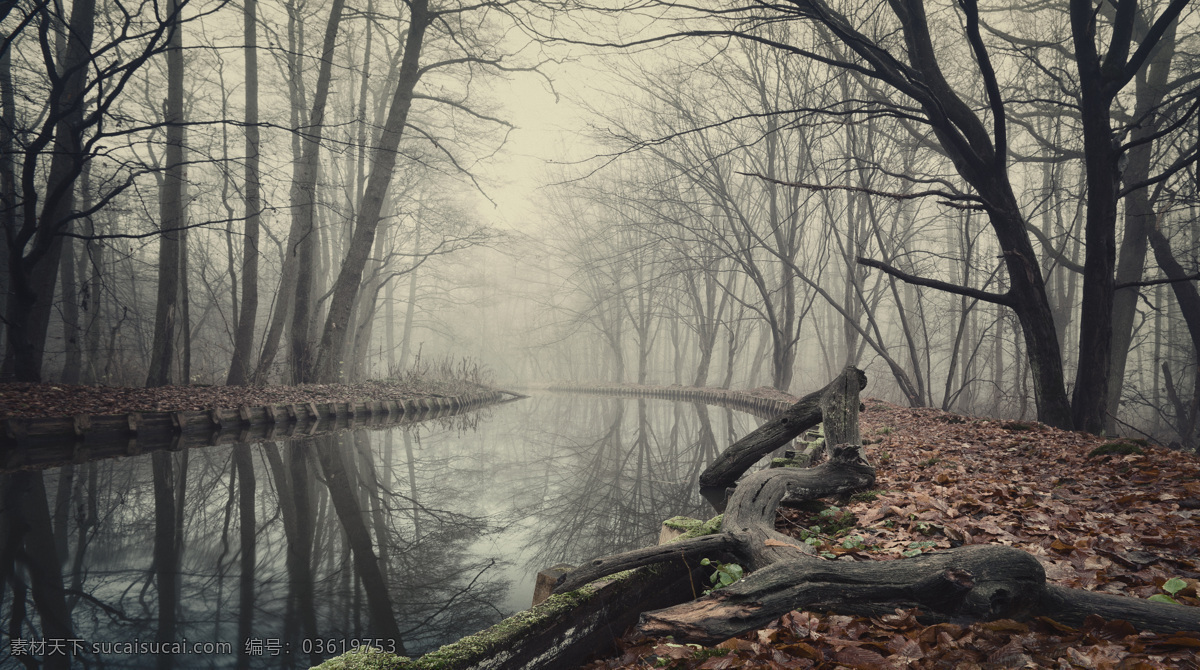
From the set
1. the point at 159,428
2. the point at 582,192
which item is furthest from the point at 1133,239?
the point at 582,192

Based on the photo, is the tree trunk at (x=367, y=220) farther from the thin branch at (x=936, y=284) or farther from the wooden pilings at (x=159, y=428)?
the thin branch at (x=936, y=284)

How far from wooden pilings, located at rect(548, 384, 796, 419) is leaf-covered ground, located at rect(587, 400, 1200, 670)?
5791 mm

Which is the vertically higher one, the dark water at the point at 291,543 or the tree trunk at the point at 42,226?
the tree trunk at the point at 42,226

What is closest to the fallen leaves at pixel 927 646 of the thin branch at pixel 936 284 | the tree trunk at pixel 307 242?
the thin branch at pixel 936 284

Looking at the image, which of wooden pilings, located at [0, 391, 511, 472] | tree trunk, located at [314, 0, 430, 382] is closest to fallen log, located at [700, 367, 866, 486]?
wooden pilings, located at [0, 391, 511, 472]

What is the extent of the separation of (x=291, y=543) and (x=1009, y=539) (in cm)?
455

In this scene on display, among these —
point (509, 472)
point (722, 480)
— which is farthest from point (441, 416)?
point (722, 480)

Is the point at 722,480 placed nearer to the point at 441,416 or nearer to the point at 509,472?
the point at 509,472

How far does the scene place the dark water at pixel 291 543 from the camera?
9.30 feet

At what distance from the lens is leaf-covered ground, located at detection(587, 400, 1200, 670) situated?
1637mm

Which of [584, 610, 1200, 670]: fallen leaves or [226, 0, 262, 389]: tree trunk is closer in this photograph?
[584, 610, 1200, 670]: fallen leaves

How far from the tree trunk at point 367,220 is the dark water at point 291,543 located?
16.3 ft

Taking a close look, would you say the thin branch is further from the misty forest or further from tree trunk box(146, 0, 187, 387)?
tree trunk box(146, 0, 187, 387)

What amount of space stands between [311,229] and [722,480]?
11.0 m
